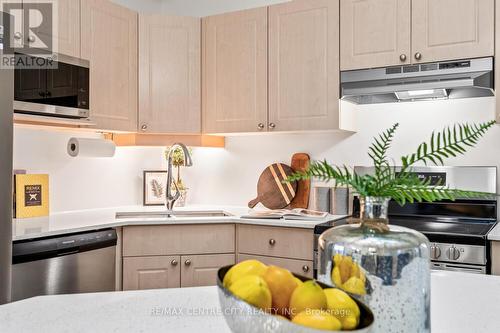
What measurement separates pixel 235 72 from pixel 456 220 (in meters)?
1.69

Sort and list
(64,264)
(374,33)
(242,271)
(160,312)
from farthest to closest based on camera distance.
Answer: (374,33), (64,264), (160,312), (242,271)

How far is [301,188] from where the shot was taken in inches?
128

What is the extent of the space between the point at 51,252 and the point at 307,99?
1719mm

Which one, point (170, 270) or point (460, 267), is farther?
point (170, 270)

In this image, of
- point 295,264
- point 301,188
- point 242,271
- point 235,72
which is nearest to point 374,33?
point 235,72

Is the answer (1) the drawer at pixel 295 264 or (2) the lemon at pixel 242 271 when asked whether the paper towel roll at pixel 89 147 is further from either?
(2) the lemon at pixel 242 271

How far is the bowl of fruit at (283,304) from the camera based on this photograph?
623mm

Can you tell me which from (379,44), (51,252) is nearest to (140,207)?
(51,252)

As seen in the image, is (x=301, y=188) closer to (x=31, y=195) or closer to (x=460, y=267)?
(x=460, y=267)

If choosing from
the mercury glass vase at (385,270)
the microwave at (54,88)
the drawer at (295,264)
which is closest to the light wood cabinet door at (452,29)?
the drawer at (295,264)

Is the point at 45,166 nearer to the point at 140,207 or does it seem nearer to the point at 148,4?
the point at 140,207

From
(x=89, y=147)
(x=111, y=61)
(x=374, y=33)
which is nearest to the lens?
(x=374, y=33)

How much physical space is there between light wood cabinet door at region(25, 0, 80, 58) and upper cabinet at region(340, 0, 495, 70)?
1.61 m

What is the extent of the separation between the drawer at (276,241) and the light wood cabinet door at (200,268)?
13 cm
